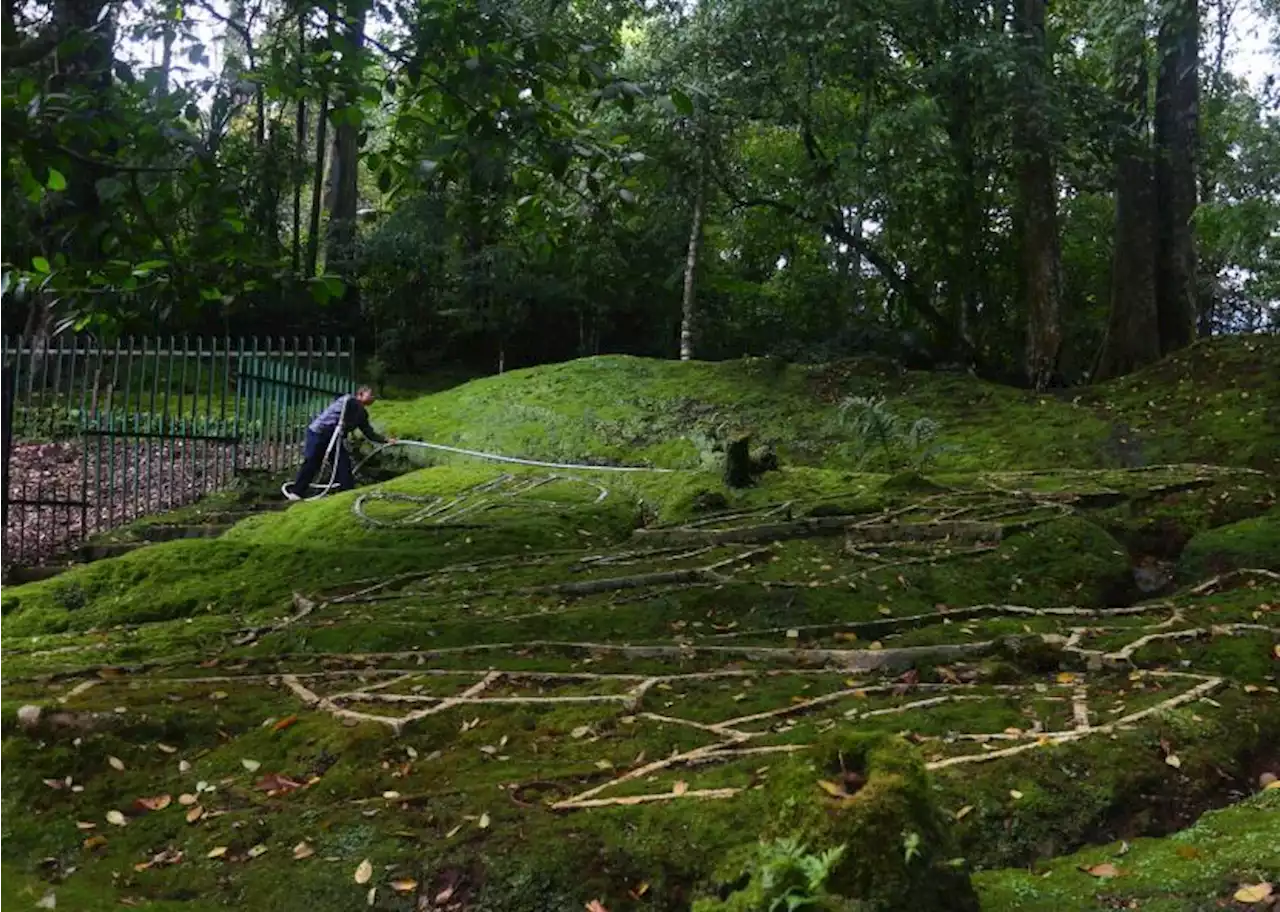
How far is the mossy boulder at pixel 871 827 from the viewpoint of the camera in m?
2.18

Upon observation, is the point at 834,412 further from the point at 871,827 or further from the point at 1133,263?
the point at 871,827

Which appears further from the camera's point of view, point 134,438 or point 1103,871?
point 134,438

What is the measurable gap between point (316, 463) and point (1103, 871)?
9246 millimetres

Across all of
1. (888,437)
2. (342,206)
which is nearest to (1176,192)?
(888,437)

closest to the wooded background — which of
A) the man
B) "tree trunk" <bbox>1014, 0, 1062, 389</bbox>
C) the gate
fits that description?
"tree trunk" <bbox>1014, 0, 1062, 389</bbox>

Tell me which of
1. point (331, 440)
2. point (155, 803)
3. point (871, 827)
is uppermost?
point (331, 440)

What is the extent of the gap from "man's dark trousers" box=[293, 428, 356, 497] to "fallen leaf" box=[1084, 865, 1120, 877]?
9068 millimetres

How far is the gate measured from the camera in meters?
9.69

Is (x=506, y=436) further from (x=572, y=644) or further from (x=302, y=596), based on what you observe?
(x=572, y=644)

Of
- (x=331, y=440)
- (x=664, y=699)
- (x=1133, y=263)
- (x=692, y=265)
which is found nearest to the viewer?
(x=664, y=699)

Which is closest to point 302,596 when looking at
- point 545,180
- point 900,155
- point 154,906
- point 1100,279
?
point 545,180

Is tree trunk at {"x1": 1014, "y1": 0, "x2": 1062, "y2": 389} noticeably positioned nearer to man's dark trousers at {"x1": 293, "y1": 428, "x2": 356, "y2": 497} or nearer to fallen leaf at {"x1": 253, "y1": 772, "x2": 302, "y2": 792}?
man's dark trousers at {"x1": 293, "y1": 428, "x2": 356, "y2": 497}

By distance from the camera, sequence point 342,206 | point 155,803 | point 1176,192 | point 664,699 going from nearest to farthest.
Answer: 1. point 155,803
2. point 664,699
3. point 1176,192
4. point 342,206

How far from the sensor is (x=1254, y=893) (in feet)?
7.55
